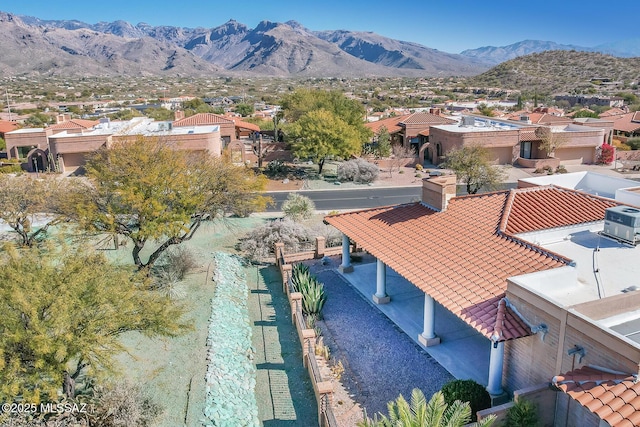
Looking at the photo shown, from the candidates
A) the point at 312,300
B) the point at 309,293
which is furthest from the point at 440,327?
the point at 309,293

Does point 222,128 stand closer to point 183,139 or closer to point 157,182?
point 183,139

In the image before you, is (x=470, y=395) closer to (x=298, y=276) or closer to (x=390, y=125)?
(x=298, y=276)

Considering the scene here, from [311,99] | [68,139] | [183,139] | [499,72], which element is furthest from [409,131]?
[499,72]

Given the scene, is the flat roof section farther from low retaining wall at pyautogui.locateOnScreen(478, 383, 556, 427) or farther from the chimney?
A: the chimney

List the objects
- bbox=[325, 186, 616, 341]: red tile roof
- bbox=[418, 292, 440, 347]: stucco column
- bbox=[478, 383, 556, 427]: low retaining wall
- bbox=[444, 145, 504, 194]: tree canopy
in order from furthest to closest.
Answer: bbox=[444, 145, 504, 194]: tree canopy, bbox=[418, 292, 440, 347]: stucco column, bbox=[325, 186, 616, 341]: red tile roof, bbox=[478, 383, 556, 427]: low retaining wall

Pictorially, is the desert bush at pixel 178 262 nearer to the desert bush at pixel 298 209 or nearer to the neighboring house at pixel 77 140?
the desert bush at pixel 298 209

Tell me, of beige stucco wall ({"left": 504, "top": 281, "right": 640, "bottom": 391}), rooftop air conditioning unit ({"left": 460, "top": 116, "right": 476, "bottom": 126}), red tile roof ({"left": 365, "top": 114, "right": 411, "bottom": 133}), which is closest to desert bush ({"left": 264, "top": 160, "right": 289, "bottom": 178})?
red tile roof ({"left": 365, "top": 114, "right": 411, "bottom": 133})
